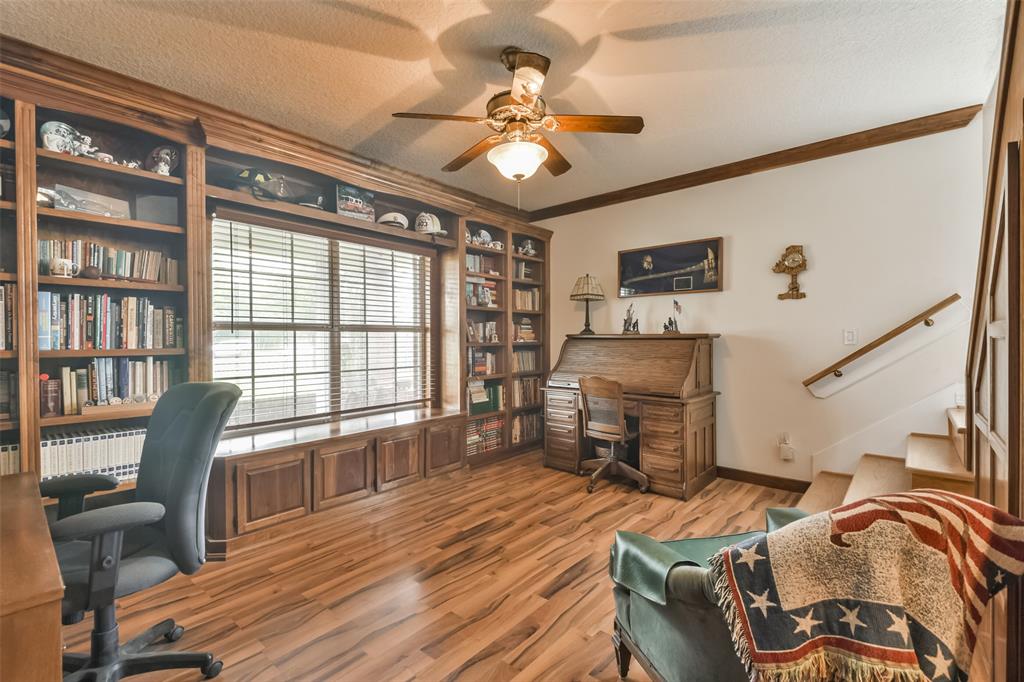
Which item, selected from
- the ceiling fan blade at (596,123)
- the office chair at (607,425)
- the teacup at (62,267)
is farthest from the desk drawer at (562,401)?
the teacup at (62,267)

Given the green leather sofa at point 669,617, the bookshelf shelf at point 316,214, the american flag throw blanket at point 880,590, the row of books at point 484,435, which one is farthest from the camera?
the row of books at point 484,435

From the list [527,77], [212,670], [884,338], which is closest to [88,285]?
[212,670]

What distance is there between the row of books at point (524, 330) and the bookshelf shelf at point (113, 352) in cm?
301

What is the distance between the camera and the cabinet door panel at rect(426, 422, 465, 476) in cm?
372

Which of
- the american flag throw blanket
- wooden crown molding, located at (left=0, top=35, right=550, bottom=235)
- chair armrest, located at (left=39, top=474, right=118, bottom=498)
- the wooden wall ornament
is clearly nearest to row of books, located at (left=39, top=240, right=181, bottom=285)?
wooden crown molding, located at (left=0, top=35, right=550, bottom=235)

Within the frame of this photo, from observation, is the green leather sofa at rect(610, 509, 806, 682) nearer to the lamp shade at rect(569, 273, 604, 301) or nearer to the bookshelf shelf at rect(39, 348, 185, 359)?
the bookshelf shelf at rect(39, 348, 185, 359)

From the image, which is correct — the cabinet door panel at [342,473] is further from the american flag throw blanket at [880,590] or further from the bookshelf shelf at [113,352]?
the american flag throw blanket at [880,590]

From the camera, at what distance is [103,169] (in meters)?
2.33

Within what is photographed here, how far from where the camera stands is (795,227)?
353 centimetres

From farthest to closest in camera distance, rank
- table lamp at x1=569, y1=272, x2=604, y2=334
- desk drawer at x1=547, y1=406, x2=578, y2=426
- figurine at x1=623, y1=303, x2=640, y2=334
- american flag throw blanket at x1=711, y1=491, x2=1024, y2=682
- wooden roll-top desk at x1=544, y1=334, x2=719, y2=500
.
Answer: table lamp at x1=569, y1=272, x2=604, y2=334 → figurine at x1=623, y1=303, x2=640, y2=334 → desk drawer at x1=547, y1=406, x2=578, y2=426 → wooden roll-top desk at x1=544, y1=334, x2=719, y2=500 → american flag throw blanket at x1=711, y1=491, x2=1024, y2=682

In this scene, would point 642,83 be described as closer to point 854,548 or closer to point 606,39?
point 606,39

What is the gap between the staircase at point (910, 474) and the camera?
2203 mm

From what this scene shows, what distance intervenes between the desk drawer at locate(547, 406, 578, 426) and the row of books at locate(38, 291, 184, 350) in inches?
113

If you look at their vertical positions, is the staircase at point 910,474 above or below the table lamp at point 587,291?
below
